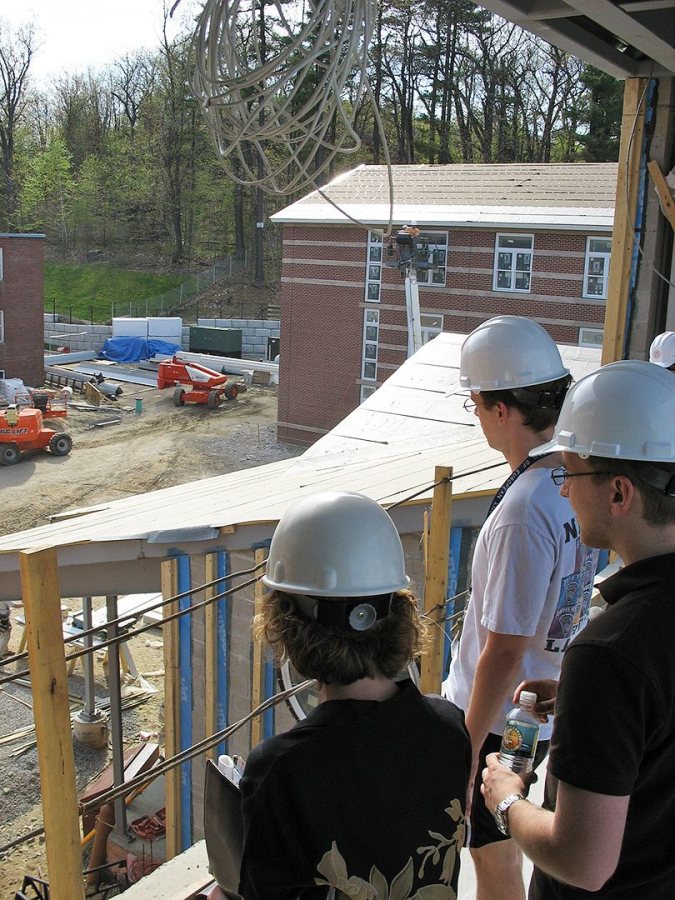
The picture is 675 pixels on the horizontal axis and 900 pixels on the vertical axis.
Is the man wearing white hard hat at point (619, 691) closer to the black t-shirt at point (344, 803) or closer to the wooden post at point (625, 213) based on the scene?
the black t-shirt at point (344, 803)

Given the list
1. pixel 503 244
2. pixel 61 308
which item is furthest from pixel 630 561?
pixel 61 308

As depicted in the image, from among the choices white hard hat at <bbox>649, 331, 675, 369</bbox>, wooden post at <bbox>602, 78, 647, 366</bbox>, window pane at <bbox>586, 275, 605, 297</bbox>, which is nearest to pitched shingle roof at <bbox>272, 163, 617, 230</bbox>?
window pane at <bbox>586, 275, 605, 297</bbox>

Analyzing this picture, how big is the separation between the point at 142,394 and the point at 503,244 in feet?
56.3

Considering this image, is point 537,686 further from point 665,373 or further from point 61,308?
point 61,308

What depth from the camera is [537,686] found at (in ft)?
7.73

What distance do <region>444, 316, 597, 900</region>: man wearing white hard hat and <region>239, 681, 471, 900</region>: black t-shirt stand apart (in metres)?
0.73

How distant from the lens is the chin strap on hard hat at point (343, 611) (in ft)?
5.89

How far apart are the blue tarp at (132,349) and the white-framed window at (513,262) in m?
20.4

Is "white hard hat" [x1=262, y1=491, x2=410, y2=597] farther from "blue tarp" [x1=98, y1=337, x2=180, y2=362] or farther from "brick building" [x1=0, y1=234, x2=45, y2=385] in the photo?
"blue tarp" [x1=98, y1=337, x2=180, y2=362]

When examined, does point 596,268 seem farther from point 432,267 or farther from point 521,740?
point 521,740

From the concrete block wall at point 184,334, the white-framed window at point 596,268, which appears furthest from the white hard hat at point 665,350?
the concrete block wall at point 184,334

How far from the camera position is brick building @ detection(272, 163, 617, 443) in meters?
27.9

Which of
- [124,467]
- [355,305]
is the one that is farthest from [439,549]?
[355,305]

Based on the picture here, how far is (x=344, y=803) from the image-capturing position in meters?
1.64
